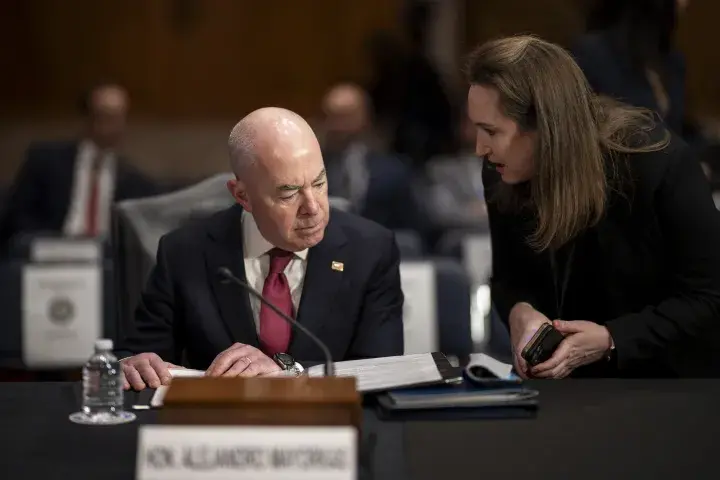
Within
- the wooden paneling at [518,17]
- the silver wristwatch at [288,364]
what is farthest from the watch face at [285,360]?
the wooden paneling at [518,17]

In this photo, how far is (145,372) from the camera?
2.29m

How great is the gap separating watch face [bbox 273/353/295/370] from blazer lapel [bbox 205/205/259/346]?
0.86 feet

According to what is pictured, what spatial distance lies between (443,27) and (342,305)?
24.6ft

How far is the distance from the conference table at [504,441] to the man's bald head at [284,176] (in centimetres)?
47

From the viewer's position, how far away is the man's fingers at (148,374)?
2268 millimetres

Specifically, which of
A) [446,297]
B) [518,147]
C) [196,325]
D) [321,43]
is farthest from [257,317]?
[321,43]

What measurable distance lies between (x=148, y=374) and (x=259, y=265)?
16.5 inches

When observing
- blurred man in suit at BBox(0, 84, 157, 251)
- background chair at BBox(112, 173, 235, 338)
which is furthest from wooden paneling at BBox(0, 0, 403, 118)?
background chair at BBox(112, 173, 235, 338)

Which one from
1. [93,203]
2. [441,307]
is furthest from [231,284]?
[93,203]

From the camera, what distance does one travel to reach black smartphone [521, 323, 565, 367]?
7.82 ft

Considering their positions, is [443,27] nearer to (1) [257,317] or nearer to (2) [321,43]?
(2) [321,43]

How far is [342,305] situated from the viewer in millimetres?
2607

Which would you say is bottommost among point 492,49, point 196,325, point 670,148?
point 196,325

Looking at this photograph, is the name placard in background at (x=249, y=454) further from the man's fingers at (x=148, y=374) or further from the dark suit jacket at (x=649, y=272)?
the dark suit jacket at (x=649, y=272)
